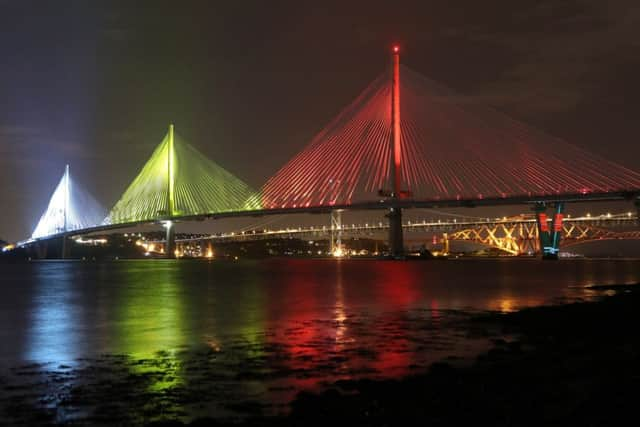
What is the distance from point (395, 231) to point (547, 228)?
1408cm

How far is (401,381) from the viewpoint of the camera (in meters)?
9.98

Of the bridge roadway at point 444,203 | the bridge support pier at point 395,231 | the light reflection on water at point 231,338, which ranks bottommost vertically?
the light reflection on water at point 231,338

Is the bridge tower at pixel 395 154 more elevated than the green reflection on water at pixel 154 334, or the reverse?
the bridge tower at pixel 395 154

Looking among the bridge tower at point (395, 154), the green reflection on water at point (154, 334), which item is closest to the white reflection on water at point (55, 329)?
the green reflection on water at point (154, 334)

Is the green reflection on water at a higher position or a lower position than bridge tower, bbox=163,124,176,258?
lower

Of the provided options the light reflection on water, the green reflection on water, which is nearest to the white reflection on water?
the light reflection on water

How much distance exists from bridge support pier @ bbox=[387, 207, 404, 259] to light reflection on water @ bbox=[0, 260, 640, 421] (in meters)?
27.5

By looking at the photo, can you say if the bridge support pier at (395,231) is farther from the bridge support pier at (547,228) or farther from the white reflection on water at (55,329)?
the white reflection on water at (55,329)

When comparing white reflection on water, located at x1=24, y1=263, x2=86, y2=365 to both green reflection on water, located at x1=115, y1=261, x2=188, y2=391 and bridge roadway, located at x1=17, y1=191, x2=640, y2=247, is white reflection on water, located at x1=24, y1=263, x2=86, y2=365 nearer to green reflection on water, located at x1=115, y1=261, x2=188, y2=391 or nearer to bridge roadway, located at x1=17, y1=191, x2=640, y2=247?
green reflection on water, located at x1=115, y1=261, x2=188, y2=391

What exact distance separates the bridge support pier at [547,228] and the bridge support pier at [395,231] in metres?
11.3

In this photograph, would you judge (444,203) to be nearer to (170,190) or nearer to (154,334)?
(170,190)

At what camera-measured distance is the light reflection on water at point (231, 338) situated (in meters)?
10.1

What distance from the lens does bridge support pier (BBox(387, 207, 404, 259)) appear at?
198ft

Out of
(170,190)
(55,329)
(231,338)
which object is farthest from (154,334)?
(170,190)
